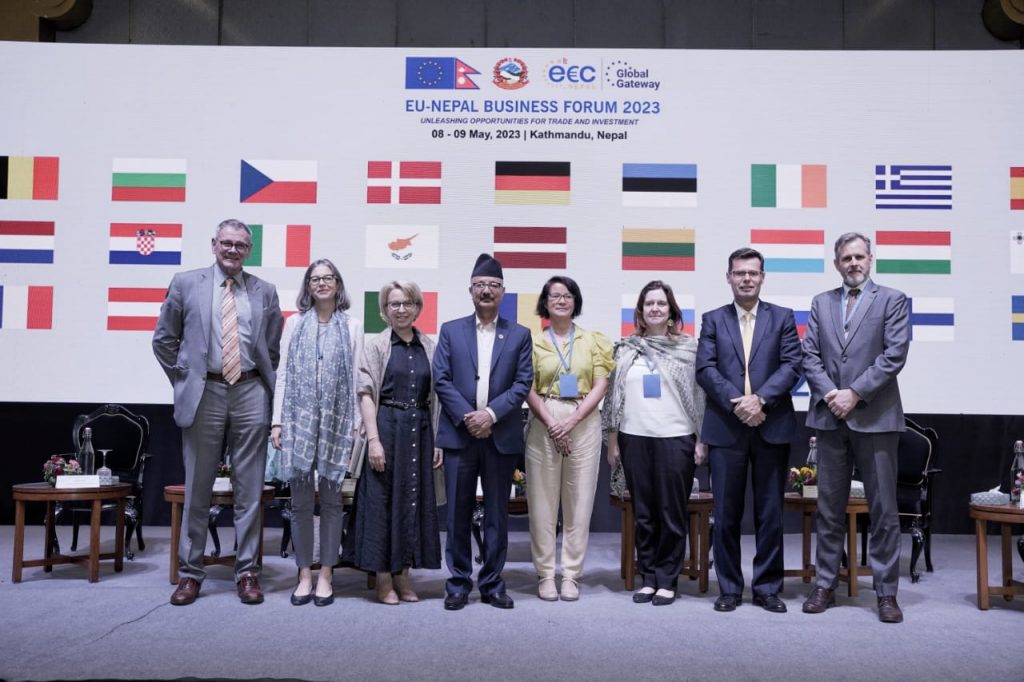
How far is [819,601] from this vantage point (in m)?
3.55

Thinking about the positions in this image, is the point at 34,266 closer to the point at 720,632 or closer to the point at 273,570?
the point at 273,570

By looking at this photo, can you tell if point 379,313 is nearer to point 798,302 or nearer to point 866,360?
point 798,302

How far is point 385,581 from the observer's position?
3.65 meters

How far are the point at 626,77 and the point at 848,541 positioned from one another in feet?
11.2

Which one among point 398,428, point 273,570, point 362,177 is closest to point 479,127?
point 362,177

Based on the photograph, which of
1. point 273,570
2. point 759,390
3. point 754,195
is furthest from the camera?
point 754,195

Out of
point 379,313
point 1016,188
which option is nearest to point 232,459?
point 379,313

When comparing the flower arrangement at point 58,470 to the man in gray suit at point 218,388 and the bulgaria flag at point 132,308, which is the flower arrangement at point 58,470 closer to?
the man in gray suit at point 218,388

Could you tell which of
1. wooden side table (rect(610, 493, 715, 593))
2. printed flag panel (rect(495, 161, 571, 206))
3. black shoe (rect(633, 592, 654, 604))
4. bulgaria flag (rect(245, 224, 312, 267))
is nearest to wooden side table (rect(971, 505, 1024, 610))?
wooden side table (rect(610, 493, 715, 593))

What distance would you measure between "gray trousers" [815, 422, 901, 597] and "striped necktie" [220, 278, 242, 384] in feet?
8.56

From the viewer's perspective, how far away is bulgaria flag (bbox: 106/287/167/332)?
5641 millimetres

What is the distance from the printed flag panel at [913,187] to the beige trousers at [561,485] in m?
3.14

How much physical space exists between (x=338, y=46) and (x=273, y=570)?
372 cm

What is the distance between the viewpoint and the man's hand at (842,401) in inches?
136
